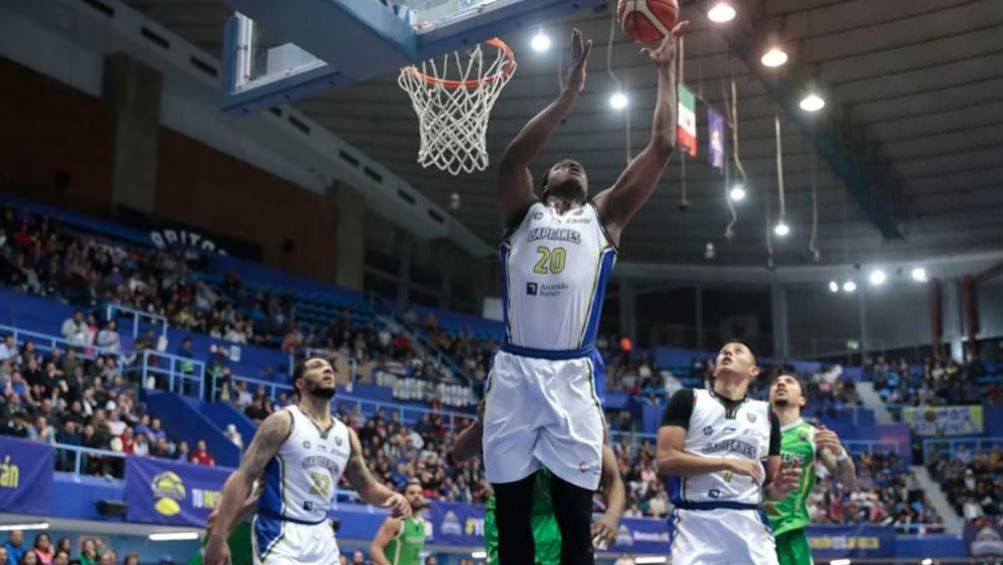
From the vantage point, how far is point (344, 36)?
8945 mm

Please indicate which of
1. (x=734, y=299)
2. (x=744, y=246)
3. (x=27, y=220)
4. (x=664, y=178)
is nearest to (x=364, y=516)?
(x=27, y=220)

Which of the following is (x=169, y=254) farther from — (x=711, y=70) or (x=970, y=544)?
(x=970, y=544)

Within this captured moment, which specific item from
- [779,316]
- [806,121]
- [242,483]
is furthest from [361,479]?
[779,316]

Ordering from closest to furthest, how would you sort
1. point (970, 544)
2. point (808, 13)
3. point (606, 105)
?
point (808, 13) → point (970, 544) → point (606, 105)

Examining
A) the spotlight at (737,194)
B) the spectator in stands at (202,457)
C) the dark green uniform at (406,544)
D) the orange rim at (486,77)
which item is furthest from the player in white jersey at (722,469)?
the spotlight at (737,194)

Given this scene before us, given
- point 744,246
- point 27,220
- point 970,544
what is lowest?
point 970,544

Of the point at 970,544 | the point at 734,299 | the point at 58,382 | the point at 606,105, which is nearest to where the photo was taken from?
the point at 58,382

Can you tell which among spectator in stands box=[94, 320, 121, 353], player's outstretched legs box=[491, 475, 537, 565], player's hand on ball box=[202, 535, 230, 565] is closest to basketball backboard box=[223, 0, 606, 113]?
player's hand on ball box=[202, 535, 230, 565]

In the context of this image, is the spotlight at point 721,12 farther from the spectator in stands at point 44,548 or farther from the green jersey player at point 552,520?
the green jersey player at point 552,520

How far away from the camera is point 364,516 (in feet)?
67.4

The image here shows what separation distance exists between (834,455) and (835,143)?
20.0m

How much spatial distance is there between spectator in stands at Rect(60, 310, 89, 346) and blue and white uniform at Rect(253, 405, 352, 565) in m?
14.5

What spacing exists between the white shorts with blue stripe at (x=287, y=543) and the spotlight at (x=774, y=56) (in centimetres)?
1716

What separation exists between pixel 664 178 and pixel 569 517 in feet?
95.0
